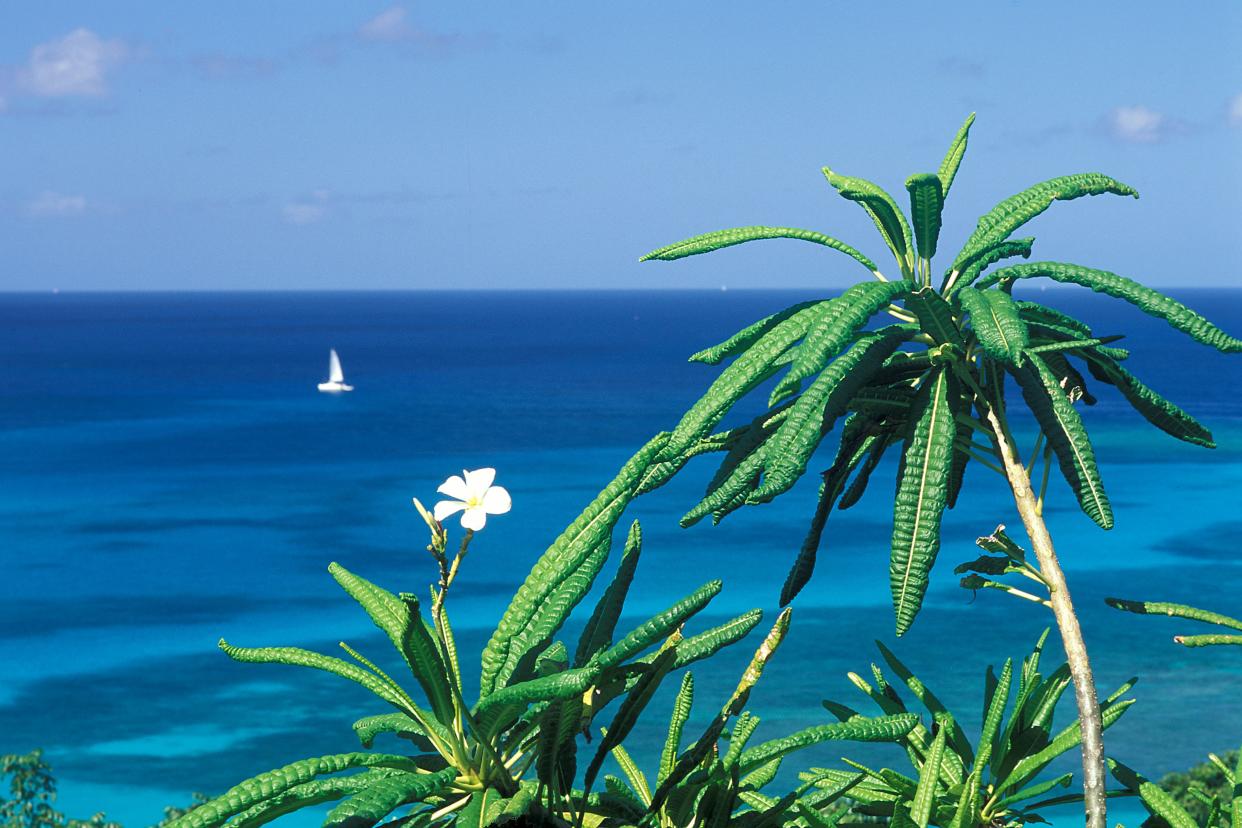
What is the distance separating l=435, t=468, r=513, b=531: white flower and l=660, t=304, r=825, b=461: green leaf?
0.45 meters

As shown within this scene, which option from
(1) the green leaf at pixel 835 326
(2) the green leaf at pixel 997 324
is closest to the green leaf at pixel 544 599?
(1) the green leaf at pixel 835 326

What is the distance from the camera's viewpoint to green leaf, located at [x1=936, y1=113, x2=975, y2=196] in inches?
139

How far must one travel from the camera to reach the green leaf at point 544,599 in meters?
2.47

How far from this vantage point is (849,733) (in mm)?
2754

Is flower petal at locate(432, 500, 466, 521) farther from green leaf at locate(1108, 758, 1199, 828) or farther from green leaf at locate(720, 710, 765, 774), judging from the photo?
green leaf at locate(1108, 758, 1199, 828)

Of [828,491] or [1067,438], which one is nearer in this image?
[1067,438]

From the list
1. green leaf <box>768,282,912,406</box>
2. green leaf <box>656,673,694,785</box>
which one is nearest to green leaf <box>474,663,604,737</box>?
green leaf <box>656,673,694,785</box>

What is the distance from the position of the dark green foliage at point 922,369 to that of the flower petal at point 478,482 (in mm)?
437

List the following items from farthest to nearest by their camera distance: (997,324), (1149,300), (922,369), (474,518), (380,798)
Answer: (922,369), (1149,300), (997,324), (474,518), (380,798)

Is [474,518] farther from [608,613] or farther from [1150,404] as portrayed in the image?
[1150,404]

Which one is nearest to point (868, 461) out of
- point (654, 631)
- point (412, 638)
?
point (654, 631)

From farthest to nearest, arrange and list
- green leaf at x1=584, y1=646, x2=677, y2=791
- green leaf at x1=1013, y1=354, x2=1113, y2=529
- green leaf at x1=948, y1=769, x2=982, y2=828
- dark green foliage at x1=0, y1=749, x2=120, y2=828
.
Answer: dark green foliage at x1=0, y1=749, x2=120, y2=828 < green leaf at x1=948, y1=769, x2=982, y2=828 < green leaf at x1=1013, y1=354, x2=1113, y2=529 < green leaf at x1=584, y1=646, x2=677, y2=791

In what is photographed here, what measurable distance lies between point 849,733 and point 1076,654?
72 cm

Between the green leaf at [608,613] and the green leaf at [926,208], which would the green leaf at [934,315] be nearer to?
the green leaf at [926,208]
